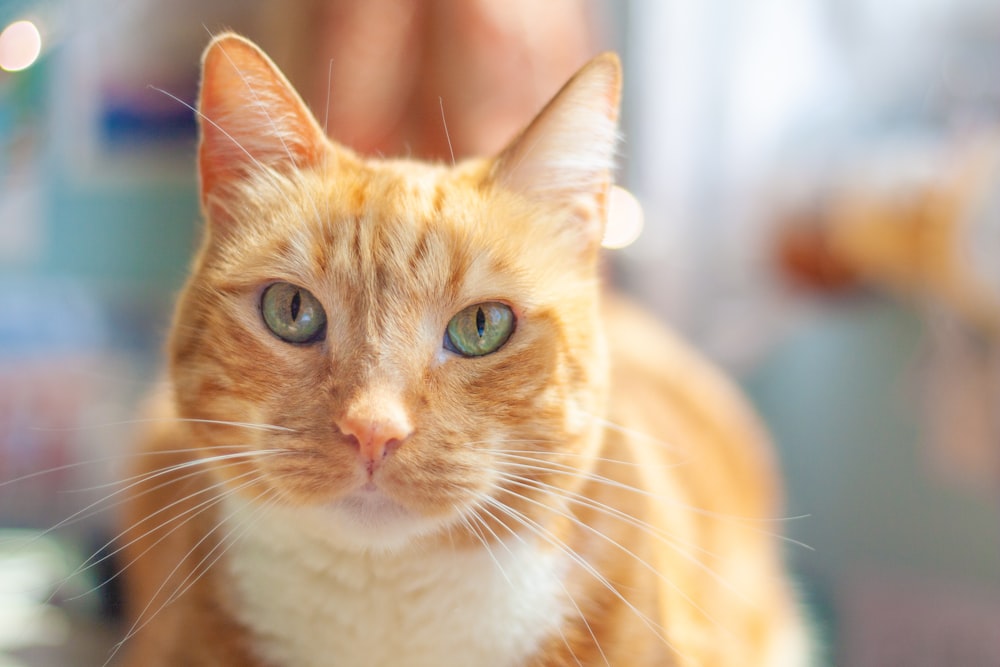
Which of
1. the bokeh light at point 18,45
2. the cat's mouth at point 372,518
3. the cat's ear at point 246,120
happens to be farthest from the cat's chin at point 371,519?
the bokeh light at point 18,45

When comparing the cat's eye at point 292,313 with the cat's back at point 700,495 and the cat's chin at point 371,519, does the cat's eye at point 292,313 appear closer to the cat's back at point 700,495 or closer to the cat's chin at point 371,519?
the cat's chin at point 371,519

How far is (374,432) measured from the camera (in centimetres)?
60

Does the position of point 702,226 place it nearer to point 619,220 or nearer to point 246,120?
point 619,220

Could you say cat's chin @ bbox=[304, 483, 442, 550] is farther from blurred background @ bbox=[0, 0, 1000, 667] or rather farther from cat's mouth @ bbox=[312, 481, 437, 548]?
blurred background @ bbox=[0, 0, 1000, 667]

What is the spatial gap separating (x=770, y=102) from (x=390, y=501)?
1617mm

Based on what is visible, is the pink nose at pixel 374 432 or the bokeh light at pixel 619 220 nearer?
the pink nose at pixel 374 432

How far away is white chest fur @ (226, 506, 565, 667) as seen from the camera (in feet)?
2.20

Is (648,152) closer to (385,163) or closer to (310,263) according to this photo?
(385,163)

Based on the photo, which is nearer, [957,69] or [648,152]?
[648,152]

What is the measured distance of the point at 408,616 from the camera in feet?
2.23

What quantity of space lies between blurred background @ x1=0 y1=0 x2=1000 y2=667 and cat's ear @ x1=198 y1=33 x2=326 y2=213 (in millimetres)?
50

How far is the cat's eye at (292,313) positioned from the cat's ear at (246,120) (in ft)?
0.34

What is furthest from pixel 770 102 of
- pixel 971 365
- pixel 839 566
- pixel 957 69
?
pixel 839 566

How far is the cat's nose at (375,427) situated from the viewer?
1.96 ft
